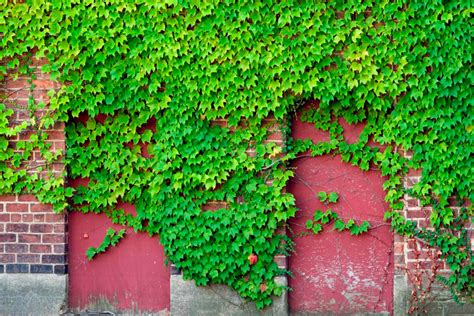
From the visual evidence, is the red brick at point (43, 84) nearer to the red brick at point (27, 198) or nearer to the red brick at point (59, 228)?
the red brick at point (27, 198)

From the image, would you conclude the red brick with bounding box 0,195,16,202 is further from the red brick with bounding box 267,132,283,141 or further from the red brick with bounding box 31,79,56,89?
the red brick with bounding box 267,132,283,141

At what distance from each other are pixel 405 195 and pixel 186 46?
7.92 ft

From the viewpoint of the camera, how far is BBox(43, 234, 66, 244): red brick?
637 centimetres

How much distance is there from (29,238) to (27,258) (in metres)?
0.19

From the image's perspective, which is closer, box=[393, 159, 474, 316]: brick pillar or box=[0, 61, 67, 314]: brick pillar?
box=[393, 159, 474, 316]: brick pillar

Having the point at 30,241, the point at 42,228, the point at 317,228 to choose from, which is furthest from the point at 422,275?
the point at 30,241

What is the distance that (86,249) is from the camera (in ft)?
21.3

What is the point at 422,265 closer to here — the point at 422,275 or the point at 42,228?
the point at 422,275

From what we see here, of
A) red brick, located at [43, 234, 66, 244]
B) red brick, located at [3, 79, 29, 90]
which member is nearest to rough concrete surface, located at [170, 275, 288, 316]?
red brick, located at [43, 234, 66, 244]

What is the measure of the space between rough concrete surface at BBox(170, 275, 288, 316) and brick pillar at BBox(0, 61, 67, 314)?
1.10 meters

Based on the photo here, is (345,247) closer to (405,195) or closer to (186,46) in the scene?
(405,195)

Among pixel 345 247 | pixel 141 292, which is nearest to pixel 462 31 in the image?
pixel 345 247

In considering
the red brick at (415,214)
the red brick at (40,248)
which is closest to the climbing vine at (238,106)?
the red brick at (415,214)

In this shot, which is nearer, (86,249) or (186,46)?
(186,46)
